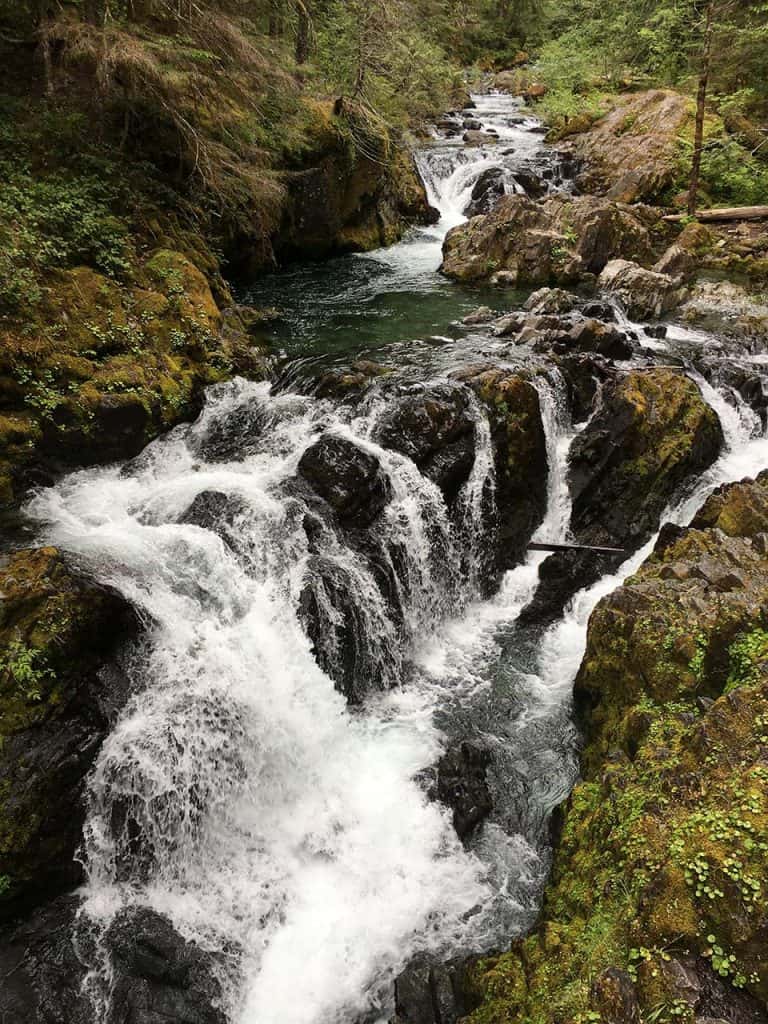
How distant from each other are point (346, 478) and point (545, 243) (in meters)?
13.5

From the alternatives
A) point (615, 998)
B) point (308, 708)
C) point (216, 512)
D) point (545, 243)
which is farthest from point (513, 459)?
point (545, 243)

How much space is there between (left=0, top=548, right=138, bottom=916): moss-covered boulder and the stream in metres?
0.28

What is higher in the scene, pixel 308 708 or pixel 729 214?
pixel 729 214

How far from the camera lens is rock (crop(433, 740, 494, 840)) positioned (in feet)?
23.5

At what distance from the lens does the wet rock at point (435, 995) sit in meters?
5.27

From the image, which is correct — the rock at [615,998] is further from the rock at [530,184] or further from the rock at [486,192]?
the rock at [530,184]

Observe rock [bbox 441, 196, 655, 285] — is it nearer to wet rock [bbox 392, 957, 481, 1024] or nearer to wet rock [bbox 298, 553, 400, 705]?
wet rock [bbox 298, 553, 400, 705]

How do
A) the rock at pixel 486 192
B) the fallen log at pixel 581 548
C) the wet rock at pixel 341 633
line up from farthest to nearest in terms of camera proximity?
the rock at pixel 486 192
the fallen log at pixel 581 548
the wet rock at pixel 341 633

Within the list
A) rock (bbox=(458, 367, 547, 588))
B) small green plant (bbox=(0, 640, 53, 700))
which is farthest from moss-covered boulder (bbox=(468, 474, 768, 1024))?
small green plant (bbox=(0, 640, 53, 700))

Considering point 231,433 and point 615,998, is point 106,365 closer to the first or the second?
point 231,433

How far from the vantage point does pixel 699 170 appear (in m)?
21.9

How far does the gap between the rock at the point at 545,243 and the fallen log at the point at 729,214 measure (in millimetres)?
2167

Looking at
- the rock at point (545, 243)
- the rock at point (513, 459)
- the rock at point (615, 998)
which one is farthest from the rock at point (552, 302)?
the rock at point (615, 998)

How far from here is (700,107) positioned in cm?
1938
